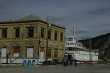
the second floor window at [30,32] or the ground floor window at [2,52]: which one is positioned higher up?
the second floor window at [30,32]

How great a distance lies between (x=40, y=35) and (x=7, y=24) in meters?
8.94

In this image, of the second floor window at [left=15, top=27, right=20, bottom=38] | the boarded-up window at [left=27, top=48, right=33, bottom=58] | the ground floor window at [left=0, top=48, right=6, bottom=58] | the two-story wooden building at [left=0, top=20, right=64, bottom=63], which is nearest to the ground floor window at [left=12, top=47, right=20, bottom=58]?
the two-story wooden building at [left=0, top=20, right=64, bottom=63]

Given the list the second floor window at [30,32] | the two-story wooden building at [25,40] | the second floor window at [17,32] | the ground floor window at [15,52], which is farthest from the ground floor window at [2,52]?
the second floor window at [30,32]

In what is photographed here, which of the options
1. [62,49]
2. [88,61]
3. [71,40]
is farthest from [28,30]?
[71,40]

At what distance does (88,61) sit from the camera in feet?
299

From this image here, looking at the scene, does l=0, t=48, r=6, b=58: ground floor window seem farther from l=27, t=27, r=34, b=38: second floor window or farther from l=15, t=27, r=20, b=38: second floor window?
l=27, t=27, r=34, b=38: second floor window

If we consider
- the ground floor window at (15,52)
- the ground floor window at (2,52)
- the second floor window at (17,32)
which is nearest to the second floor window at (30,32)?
the second floor window at (17,32)

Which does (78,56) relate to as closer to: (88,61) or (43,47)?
(88,61)

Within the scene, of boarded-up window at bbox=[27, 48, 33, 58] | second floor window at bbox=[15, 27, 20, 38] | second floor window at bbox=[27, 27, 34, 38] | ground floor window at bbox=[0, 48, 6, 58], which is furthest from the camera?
second floor window at bbox=[15, 27, 20, 38]

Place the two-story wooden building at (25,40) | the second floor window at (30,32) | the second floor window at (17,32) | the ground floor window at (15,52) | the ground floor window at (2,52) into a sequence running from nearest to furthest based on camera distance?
1. the two-story wooden building at (25,40)
2. the ground floor window at (15,52)
3. the second floor window at (30,32)
4. the ground floor window at (2,52)
5. the second floor window at (17,32)

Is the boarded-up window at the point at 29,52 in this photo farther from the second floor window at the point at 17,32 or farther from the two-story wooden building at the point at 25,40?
the second floor window at the point at 17,32

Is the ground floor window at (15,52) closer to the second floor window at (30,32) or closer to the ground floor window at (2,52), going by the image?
the ground floor window at (2,52)

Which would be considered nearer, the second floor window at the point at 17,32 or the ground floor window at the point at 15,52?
the ground floor window at the point at 15,52

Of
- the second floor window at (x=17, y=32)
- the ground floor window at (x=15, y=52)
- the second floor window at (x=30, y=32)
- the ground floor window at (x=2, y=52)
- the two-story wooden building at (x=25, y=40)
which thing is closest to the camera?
the two-story wooden building at (x=25, y=40)
